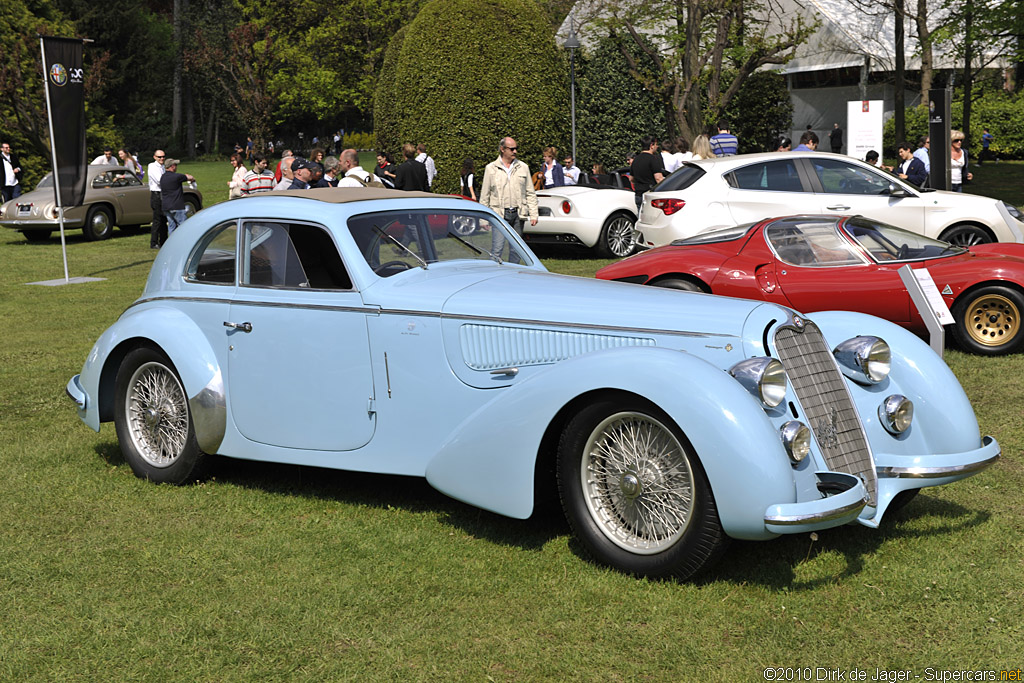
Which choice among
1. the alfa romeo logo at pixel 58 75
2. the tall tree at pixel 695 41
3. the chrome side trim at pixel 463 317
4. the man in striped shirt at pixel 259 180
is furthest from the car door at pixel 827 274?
the tall tree at pixel 695 41

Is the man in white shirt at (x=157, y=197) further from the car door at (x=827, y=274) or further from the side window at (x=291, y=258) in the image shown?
the side window at (x=291, y=258)

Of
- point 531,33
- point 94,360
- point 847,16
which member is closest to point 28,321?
point 94,360

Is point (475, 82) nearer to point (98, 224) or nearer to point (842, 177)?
point (98, 224)

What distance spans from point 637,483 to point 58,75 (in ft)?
42.5

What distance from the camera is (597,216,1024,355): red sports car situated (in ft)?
28.7

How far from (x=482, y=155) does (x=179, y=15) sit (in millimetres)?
50738

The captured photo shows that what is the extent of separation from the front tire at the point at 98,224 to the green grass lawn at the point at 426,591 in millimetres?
16923

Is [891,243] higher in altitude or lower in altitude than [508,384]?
higher

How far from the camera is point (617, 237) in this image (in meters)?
16.3

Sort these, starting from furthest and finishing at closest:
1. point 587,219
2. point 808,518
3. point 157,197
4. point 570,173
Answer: point 570,173
point 157,197
point 587,219
point 808,518

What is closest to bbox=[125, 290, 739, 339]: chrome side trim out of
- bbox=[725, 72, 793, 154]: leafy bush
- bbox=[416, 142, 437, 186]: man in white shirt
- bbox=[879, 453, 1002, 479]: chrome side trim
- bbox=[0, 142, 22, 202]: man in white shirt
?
bbox=[879, 453, 1002, 479]: chrome side trim

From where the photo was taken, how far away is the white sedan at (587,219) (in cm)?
1596

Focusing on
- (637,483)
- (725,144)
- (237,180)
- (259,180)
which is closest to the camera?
(637,483)

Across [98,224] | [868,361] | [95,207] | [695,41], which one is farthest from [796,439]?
[695,41]
